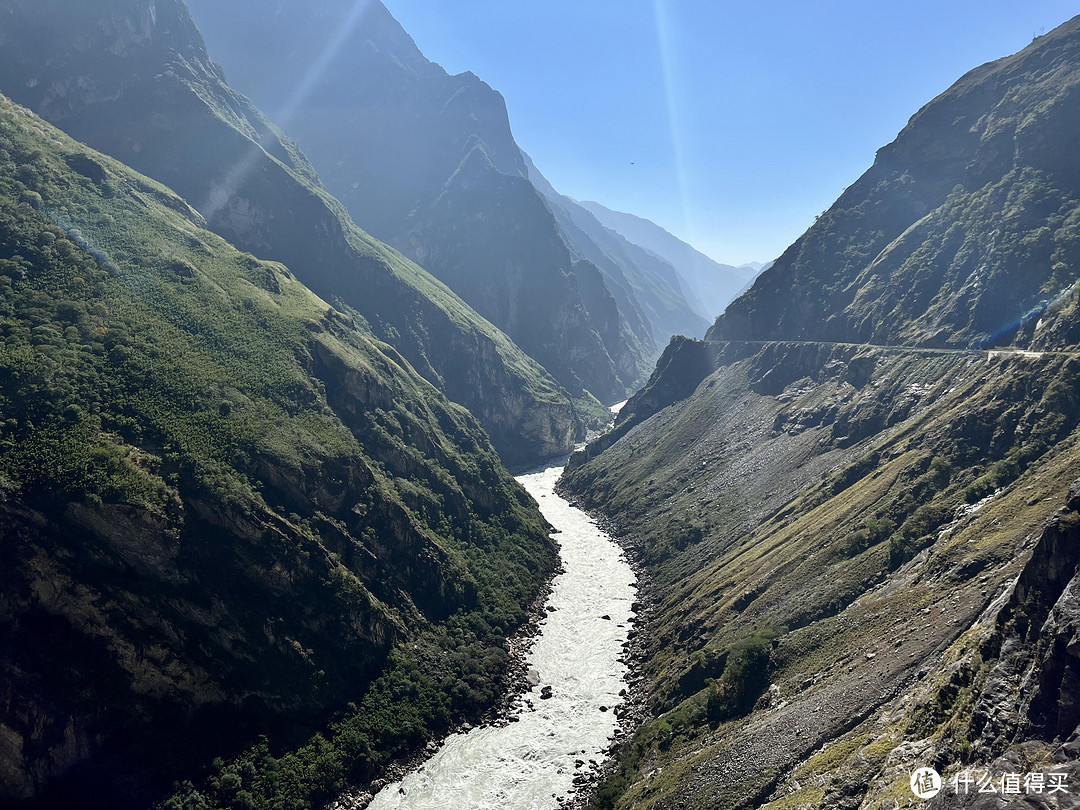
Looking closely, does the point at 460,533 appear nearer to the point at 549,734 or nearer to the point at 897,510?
the point at 549,734

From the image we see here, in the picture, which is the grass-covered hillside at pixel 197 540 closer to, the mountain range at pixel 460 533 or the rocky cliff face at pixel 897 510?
the mountain range at pixel 460 533

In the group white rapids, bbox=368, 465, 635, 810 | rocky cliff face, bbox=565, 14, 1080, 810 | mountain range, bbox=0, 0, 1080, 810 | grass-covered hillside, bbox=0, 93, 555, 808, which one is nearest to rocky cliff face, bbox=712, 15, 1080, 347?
rocky cliff face, bbox=565, 14, 1080, 810

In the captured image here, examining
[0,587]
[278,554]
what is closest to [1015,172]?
[278,554]

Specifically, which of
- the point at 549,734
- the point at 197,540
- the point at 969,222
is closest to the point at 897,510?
the point at 549,734

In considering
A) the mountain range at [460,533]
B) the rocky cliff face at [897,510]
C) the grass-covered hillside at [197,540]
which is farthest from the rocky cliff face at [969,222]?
the grass-covered hillside at [197,540]

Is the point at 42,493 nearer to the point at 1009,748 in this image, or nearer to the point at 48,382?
the point at 48,382
